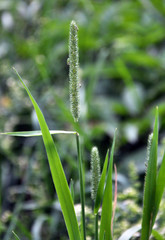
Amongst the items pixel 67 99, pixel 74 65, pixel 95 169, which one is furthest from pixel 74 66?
pixel 67 99

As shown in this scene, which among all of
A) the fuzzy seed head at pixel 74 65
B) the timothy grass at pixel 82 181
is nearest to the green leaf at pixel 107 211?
the timothy grass at pixel 82 181

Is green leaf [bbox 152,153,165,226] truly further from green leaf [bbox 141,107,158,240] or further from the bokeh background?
the bokeh background

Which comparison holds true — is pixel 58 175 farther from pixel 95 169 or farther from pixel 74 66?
pixel 74 66

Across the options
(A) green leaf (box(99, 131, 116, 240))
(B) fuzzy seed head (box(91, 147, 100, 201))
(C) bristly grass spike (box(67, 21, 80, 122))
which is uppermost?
(C) bristly grass spike (box(67, 21, 80, 122))

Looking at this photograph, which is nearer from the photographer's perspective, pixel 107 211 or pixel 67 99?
pixel 107 211

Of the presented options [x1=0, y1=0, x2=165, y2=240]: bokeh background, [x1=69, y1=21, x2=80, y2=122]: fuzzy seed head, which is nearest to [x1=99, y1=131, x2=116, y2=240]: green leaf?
[x1=69, y1=21, x2=80, y2=122]: fuzzy seed head

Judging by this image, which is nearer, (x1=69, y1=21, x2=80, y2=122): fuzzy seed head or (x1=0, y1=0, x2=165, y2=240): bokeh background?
(x1=69, y1=21, x2=80, y2=122): fuzzy seed head
